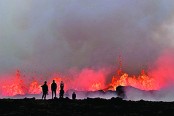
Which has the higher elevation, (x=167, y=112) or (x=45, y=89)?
(x=45, y=89)

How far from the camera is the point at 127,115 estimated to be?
108ft

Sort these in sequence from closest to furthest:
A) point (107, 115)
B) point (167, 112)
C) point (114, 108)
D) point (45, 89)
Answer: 1. point (107, 115)
2. point (167, 112)
3. point (114, 108)
4. point (45, 89)

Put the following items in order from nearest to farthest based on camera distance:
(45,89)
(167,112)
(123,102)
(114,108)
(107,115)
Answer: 1. (107,115)
2. (167,112)
3. (114,108)
4. (123,102)
5. (45,89)

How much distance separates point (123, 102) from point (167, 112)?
9.49 metres

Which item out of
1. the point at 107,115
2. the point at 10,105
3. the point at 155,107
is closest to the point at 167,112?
the point at 155,107

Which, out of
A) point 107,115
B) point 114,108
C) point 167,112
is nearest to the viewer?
point 107,115

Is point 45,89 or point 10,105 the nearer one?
point 10,105

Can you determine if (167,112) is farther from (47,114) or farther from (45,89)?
(45,89)

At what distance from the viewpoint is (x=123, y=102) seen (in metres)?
43.7

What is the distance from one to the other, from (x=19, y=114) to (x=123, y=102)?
53.5ft

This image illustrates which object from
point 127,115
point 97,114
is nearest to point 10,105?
point 97,114

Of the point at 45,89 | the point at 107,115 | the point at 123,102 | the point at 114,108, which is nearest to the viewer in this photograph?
the point at 107,115

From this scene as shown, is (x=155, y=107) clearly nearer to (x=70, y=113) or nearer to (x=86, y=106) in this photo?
(x=86, y=106)

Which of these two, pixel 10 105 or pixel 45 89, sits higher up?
pixel 45 89
